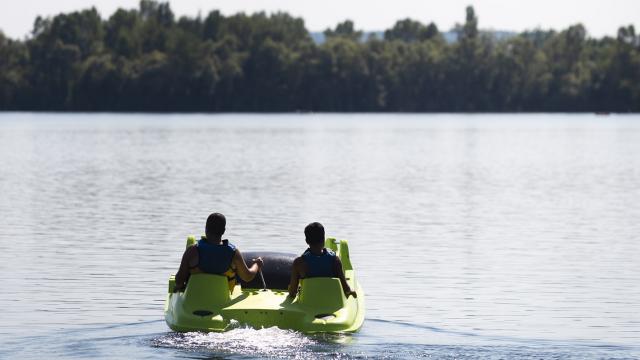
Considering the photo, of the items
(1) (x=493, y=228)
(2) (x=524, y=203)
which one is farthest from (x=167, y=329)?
(2) (x=524, y=203)

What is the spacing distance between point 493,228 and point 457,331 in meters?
15.6

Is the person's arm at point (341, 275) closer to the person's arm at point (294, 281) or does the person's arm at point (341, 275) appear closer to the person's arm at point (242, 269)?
the person's arm at point (294, 281)

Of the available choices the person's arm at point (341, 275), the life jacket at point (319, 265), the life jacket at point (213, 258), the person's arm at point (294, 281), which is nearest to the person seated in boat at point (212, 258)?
the life jacket at point (213, 258)

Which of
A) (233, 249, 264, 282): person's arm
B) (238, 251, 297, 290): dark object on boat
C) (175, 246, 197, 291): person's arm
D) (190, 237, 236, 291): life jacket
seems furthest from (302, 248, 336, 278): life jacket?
(238, 251, 297, 290): dark object on boat

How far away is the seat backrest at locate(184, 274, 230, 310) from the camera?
635 inches

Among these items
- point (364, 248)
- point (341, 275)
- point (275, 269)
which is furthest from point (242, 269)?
point (364, 248)

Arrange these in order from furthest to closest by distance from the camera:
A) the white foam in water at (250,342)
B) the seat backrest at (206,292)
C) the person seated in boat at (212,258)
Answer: the person seated in boat at (212,258) → the seat backrest at (206,292) → the white foam in water at (250,342)

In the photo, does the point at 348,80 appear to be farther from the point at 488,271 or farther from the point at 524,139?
the point at 488,271

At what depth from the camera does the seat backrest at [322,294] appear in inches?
640

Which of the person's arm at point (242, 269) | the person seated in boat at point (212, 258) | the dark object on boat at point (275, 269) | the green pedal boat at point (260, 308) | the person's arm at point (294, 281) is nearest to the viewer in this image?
the green pedal boat at point (260, 308)

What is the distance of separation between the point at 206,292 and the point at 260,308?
754 mm

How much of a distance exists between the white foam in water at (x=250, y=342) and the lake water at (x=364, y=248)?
0.02 m

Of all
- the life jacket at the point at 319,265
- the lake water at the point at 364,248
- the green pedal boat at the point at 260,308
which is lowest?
the lake water at the point at 364,248

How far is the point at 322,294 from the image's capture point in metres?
16.4
